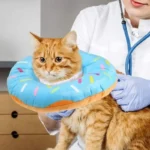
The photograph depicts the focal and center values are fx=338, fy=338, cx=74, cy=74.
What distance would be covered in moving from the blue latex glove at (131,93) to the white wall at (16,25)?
1.22 metres

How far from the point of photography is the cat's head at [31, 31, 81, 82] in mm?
746

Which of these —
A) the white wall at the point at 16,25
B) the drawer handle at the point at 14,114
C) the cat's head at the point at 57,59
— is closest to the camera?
the cat's head at the point at 57,59

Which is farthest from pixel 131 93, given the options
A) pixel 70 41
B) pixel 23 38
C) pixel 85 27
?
pixel 23 38

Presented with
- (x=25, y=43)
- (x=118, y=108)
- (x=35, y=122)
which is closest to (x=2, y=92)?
(x=35, y=122)

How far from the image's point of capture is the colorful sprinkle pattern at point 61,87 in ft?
2.02

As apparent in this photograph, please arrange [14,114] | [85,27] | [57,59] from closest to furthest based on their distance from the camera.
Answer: [57,59] → [85,27] → [14,114]

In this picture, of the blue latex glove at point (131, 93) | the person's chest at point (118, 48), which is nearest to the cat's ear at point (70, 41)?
the blue latex glove at point (131, 93)

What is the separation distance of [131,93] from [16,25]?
1311mm

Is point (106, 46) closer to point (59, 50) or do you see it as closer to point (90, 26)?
point (90, 26)

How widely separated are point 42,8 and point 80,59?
1.24 m

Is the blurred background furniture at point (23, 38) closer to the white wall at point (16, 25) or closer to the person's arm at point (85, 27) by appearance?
the white wall at point (16, 25)

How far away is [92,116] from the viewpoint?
0.83m

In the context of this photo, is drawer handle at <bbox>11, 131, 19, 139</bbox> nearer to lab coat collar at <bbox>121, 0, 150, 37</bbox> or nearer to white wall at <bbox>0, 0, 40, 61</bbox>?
white wall at <bbox>0, 0, 40, 61</bbox>

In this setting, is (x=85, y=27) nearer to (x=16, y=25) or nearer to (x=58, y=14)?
(x=58, y=14)
